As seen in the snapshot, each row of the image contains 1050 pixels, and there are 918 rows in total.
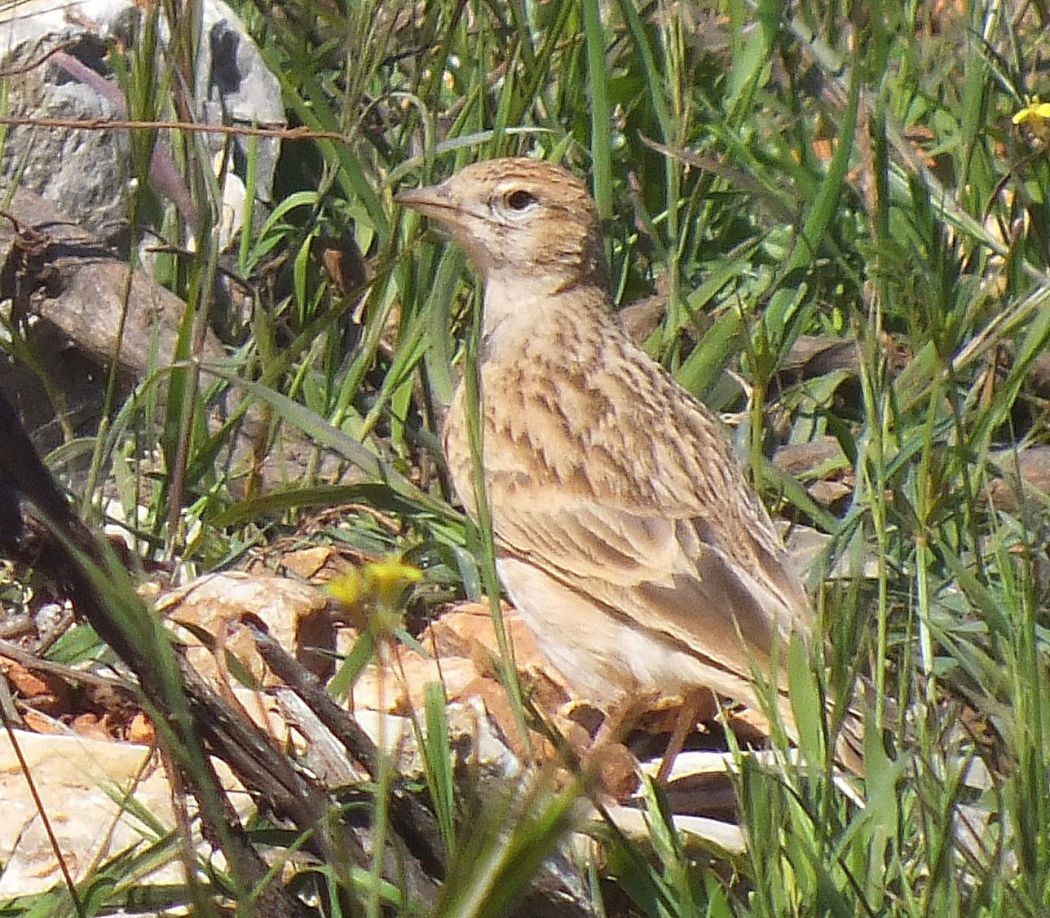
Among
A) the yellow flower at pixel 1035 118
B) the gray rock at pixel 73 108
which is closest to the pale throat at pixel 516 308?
the gray rock at pixel 73 108

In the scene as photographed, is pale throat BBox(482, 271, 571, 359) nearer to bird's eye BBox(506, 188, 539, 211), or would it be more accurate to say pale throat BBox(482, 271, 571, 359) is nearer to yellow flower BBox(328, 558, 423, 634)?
bird's eye BBox(506, 188, 539, 211)

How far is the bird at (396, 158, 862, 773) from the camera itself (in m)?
3.86

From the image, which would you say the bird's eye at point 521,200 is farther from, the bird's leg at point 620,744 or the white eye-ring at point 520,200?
the bird's leg at point 620,744

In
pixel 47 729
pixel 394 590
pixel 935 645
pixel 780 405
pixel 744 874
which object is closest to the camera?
pixel 394 590

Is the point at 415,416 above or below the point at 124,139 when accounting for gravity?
below

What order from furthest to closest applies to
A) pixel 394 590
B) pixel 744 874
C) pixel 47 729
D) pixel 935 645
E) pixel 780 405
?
pixel 780 405 < pixel 935 645 < pixel 47 729 < pixel 744 874 < pixel 394 590

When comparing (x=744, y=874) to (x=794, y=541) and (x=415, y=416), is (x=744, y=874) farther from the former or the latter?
(x=415, y=416)

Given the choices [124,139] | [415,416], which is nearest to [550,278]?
[415,416]

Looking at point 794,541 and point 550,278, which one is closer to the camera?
point 794,541

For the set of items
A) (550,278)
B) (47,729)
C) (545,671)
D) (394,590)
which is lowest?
(545,671)

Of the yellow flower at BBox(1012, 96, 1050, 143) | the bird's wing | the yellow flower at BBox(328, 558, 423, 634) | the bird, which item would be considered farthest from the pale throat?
the yellow flower at BBox(328, 558, 423, 634)

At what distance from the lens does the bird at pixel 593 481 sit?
386 centimetres

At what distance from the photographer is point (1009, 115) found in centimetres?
541

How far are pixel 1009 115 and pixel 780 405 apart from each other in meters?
1.29
